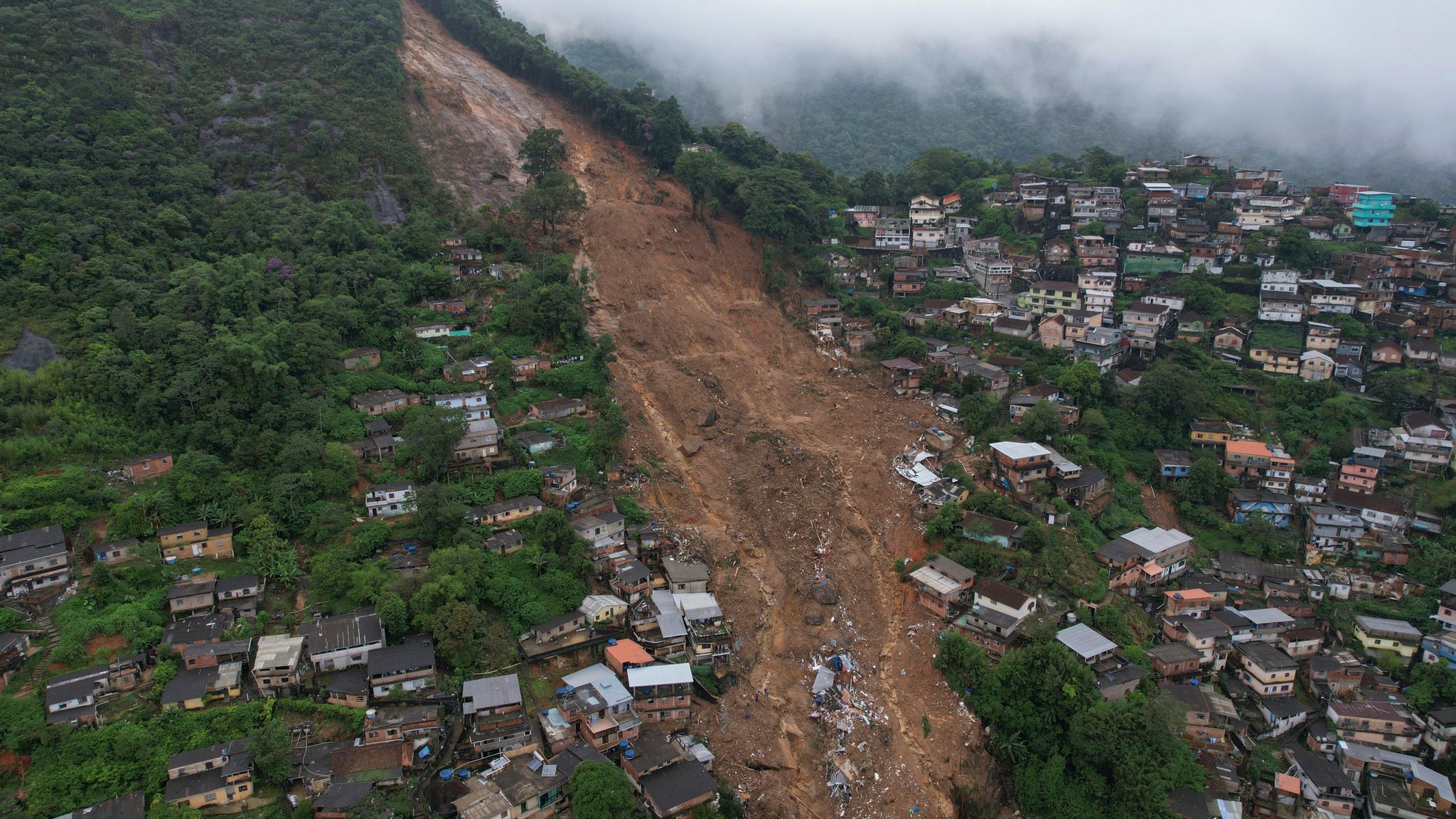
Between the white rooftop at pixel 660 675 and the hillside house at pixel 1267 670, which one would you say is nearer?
the white rooftop at pixel 660 675

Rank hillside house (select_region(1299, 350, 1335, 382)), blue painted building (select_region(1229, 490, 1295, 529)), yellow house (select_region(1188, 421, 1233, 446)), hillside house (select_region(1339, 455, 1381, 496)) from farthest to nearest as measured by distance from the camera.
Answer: hillside house (select_region(1299, 350, 1335, 382)), yellow house (select_region(1188, 421, 1233, 446)), hillside house (select_region(1339, 455, 1381, 496)), blue painted building (select_region(1229, 490, 1295, 529))

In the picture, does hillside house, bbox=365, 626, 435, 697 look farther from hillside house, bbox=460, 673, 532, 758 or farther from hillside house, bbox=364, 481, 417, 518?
hillside house, bbox=364, 481, 417, 518

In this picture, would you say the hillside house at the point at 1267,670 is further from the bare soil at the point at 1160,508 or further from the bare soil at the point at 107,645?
the bare soil at the point at 107,645

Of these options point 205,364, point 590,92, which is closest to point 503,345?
point 205,364

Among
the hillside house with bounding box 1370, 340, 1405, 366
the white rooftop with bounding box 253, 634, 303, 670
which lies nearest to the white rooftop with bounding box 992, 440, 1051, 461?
the hillside house with bounding box 1370, 340, 1405, 366

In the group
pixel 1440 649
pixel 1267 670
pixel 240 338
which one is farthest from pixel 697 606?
pixel 1440 649

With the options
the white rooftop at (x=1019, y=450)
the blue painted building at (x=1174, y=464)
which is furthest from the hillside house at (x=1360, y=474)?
the white rooftop at (x=1019, y=450)
